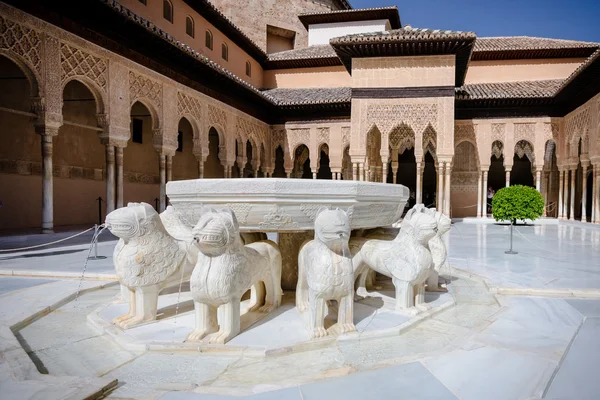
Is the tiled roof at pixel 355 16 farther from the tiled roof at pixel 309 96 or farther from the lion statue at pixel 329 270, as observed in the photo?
the lion statue at pixel 329 270

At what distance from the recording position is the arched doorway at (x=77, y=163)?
14.0 meters

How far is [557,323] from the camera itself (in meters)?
3.31

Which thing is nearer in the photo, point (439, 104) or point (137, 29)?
point (137, 29)

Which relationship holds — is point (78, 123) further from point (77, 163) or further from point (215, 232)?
point (215, 232)

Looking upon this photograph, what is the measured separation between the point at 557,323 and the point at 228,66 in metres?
19.0

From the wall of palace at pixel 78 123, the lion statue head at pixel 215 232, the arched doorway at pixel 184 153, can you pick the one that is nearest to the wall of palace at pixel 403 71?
the wall of palace at pixel 78 123

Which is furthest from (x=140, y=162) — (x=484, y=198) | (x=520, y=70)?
(x=520, y=70)

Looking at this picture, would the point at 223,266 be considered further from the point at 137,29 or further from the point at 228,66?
the point at 228,66

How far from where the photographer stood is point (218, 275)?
2.76 meters

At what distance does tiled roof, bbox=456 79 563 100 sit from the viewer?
17289mm

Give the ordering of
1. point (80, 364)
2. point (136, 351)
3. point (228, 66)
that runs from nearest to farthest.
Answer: point (80, 364) < point (136, 351) < point (228, 66)

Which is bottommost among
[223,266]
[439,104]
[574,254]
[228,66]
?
[574,254]

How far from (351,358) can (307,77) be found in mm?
21717

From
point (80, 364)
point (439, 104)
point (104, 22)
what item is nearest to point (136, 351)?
point (80, 364)
